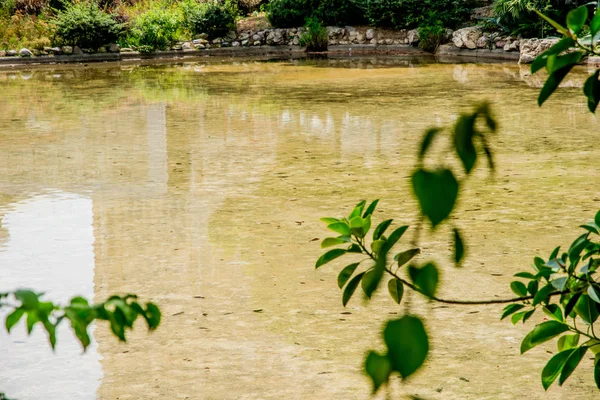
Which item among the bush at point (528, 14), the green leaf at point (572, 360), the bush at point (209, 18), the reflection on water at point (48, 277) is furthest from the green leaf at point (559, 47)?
the bush at point (209, 18)

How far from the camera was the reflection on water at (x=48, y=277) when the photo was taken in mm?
3549

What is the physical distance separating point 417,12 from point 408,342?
82.4ft

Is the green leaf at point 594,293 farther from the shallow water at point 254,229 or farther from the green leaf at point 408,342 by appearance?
the green leaf at point 408,342

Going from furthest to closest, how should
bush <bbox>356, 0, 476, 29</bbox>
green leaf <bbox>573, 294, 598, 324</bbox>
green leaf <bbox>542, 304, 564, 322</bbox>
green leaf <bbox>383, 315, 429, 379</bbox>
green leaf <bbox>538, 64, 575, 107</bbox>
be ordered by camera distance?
bush <bbox>356, 0, 476, 29</bbox> < green leaf <bbox>542, 304, 564, 322</bbox> < green leaf <bbox>573, 294, 598, 324</bbox> < green leaf <bbox>538, 64, 575, 107</bbox> < green leaf <bbox>383, 315, 429, 379</bbox>

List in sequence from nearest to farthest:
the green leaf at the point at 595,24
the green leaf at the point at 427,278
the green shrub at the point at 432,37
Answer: the green leaf at the point at 427,278, the green leaf at the point at 595,24, the green shrub at the point at 432,37

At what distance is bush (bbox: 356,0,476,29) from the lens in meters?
24.2

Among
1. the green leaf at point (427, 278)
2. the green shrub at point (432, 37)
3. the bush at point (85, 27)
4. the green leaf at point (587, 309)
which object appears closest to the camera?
the green leaf at point (427, 278)

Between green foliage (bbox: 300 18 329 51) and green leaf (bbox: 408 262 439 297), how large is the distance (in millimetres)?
24926

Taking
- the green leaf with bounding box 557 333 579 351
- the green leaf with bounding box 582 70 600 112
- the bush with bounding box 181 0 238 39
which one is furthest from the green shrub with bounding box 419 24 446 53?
Answer: the green leaf with bounding box 582 70 600 112

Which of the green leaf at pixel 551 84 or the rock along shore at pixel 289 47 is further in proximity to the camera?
the rock along shore at pixel 289 47

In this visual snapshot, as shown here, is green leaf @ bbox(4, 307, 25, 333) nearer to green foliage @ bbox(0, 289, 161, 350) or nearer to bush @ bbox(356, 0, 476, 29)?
green foliage @ bbox(0, 289, 161, 350)

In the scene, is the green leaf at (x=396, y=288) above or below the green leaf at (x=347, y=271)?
below

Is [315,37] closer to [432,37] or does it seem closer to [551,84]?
[432,37]

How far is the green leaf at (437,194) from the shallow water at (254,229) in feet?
1.05
